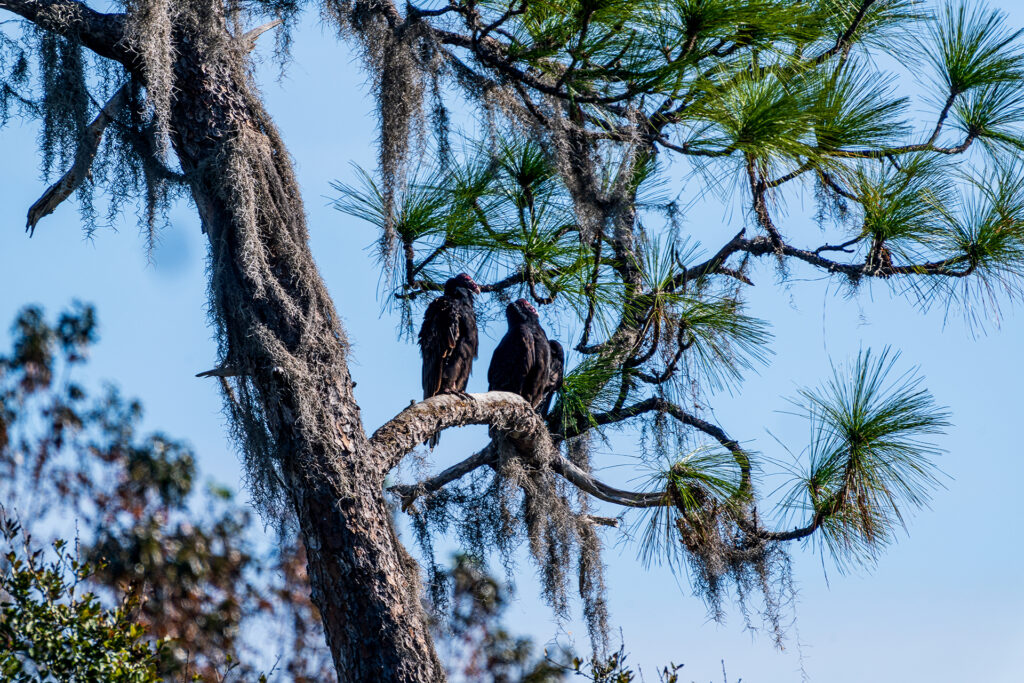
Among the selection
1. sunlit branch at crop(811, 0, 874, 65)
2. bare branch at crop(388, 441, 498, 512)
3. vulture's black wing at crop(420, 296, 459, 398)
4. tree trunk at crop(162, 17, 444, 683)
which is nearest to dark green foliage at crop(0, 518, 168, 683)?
tree trunk at crop(162, 17, 444, 683)

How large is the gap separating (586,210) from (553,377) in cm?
142

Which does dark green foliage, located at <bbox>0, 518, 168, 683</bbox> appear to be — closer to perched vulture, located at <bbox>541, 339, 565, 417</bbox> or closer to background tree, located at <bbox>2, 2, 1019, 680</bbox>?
background tree, located at <bbox>2, 2, 1019, 680</bbox>

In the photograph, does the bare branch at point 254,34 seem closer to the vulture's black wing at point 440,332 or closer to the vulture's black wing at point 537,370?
the vulture's black wing at point 440,332

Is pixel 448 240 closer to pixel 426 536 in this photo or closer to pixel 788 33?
pixel 426 536

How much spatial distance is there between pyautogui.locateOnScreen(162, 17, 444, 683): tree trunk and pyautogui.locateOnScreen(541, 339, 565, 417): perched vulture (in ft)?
5.08

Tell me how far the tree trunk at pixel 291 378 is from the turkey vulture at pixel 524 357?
1.46m

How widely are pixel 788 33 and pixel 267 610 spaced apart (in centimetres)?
382

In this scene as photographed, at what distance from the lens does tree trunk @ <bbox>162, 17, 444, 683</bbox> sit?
1.96m

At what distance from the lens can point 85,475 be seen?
194 inches

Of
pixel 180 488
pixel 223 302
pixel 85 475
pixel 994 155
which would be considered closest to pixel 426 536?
pixel 223 302

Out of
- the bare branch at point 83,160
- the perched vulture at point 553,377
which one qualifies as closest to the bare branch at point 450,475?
the perched vulture at point 553,377

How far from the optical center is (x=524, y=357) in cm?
359

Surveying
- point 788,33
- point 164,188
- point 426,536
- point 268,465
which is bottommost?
point 268,465

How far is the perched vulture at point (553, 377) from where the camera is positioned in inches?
144
